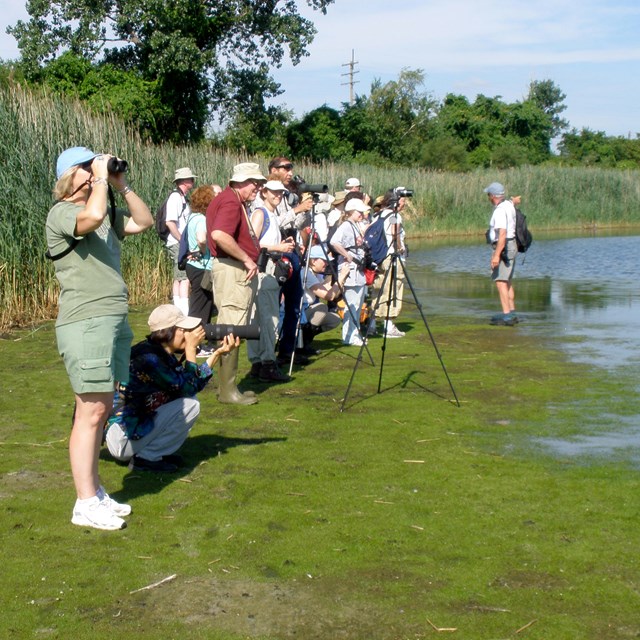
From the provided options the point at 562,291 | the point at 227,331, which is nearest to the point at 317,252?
the point at 227,331

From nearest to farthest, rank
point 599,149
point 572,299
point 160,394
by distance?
point 160,394
point 572,299
point 599,149

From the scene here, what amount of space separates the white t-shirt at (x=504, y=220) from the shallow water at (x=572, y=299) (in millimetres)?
1211

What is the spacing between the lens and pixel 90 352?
501 centimetres

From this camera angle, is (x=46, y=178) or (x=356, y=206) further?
(x=46, y=178)

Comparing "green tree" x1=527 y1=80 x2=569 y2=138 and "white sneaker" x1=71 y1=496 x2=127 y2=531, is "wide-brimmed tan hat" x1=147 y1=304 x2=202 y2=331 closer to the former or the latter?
"white sneaker" x1=71 y1=496 x2=127 y2=531

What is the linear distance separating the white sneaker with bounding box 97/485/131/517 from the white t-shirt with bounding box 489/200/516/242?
8.41m

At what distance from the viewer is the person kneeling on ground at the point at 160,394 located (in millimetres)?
6004

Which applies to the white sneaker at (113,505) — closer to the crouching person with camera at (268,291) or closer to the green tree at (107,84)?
the crouching person with camera at (268,291)

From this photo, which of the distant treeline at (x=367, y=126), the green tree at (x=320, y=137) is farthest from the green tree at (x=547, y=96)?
the green tree at (x=320, y=137)

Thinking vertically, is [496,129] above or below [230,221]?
above

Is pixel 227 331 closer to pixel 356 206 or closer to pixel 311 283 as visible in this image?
pixel 311 283

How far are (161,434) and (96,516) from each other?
42.5 inches

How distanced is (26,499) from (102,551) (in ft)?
3.32

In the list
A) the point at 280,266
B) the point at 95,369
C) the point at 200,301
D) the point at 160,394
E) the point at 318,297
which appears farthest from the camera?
the point at 318,297
